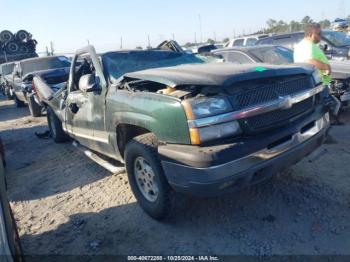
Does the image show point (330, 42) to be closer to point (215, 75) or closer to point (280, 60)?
point (280, 60)

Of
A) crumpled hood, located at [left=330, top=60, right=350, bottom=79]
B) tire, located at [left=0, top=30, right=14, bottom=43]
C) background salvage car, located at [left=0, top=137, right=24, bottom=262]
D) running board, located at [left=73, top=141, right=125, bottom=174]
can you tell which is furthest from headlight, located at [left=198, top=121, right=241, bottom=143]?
tire, located at [left=0, top=30, right=14, bottom=43]

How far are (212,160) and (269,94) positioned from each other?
2.81 ft

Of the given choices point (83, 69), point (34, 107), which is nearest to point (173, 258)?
point (83, 69)

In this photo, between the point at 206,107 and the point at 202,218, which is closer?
the point at 206,107

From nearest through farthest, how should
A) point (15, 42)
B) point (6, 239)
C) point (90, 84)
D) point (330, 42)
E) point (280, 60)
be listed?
point (6, 239)
point (90, 84)
point (280, 60)
point (330, 42)
point (15, 42)

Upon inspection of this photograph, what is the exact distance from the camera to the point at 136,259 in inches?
119

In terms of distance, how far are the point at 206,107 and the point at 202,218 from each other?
4.15 feet

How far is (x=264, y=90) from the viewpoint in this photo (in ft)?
10.0

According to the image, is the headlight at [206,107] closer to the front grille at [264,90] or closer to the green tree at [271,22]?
the front grille at [264,90]

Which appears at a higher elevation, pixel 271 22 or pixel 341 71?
pixel 271 22

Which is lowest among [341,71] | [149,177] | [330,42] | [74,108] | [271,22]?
[149,177]

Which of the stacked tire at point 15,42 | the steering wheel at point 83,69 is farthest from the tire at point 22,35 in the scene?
the steering wheel at point 83,69

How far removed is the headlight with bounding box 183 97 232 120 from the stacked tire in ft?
58.7

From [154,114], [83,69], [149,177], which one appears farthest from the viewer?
[83,69]
